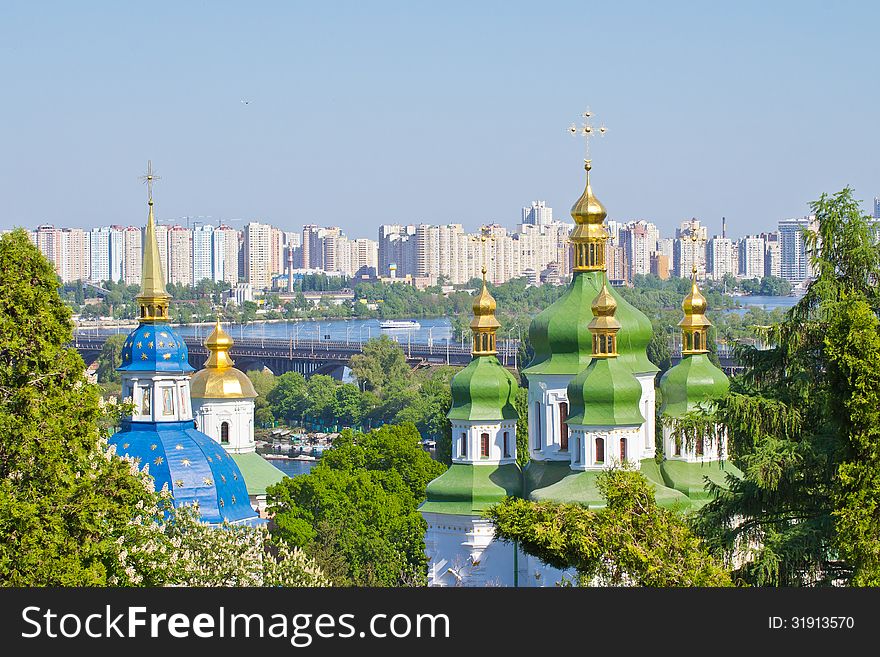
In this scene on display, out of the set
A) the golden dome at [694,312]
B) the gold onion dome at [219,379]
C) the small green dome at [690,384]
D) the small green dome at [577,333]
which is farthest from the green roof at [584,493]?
the gold onion dome at [219,379]

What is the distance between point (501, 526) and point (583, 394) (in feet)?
14.9

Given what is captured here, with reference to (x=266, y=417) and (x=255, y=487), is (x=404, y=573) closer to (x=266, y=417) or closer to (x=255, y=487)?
(x=255, y=487)

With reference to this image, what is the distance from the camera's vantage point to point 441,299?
118188 mm

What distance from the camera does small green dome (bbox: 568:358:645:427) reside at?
1759 centimetres

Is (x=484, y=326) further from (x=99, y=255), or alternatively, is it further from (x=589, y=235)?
(x=99, y=255)

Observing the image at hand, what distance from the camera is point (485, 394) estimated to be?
62.0ft

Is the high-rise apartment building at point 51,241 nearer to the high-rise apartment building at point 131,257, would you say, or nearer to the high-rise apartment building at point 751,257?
the high-rise apartment building at point 131,257

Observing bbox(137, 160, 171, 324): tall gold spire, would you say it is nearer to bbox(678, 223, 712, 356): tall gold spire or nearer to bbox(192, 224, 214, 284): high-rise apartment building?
bbox(678, 223, 712, 356): tall gold spire

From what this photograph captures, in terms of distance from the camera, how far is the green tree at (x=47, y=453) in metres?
11.1

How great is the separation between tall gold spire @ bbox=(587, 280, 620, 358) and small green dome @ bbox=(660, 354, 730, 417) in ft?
5.23

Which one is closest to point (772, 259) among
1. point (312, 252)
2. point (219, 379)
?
point (312, 252)

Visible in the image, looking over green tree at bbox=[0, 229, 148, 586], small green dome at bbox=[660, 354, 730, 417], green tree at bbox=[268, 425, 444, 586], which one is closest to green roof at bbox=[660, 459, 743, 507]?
small green dome at bbox=[660, 354, 730, 417]

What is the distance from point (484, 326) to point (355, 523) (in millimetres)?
2708

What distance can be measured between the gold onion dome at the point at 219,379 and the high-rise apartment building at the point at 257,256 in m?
117
